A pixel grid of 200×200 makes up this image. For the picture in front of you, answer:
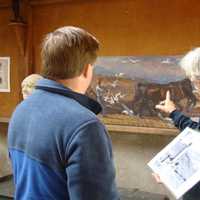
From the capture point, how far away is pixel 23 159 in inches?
35.8

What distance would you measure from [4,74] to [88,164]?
1832 millimetres

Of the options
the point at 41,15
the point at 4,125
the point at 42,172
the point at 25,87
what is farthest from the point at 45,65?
the point at 4,125

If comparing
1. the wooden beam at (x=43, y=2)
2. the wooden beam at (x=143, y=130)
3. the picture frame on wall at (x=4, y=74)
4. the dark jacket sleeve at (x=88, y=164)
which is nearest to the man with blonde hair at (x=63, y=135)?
the dark jacket sleeve at (x=88, y=164)

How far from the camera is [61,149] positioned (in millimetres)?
829

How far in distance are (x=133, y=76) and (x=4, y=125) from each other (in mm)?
1029

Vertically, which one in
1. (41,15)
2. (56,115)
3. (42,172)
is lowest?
(42,172)

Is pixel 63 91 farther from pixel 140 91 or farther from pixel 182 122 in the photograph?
pixel 140 91

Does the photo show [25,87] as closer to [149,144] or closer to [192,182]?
[149,144]

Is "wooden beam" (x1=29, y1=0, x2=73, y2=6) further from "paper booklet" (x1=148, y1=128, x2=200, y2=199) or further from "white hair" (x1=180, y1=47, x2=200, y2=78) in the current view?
"paper booklet" (x1=148, y1=128, x2=200, y2=199)

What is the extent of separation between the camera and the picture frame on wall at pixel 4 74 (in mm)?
2496

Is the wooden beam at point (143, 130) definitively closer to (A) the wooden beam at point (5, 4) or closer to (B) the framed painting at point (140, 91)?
(B) the framed painting at point (140, 91)

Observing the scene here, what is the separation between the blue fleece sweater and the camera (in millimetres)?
815

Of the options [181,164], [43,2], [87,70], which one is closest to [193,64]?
[181,164]

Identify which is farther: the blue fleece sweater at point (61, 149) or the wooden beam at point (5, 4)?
the wooden beam at point (5, 4)
